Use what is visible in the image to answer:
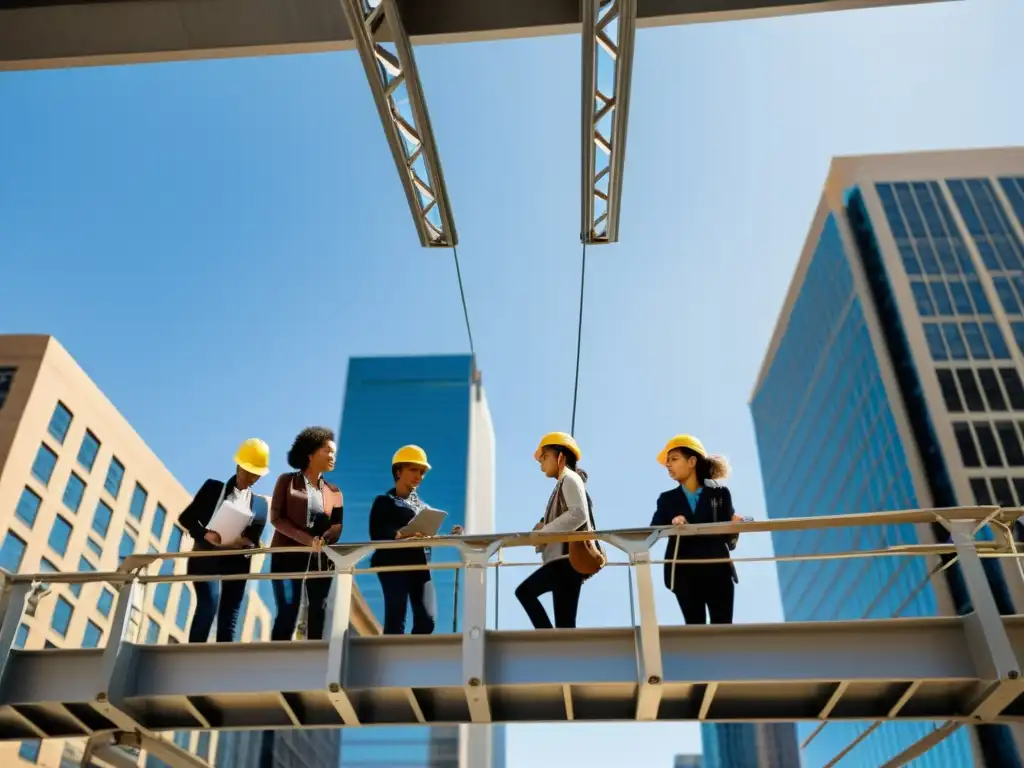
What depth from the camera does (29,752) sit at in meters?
41.8

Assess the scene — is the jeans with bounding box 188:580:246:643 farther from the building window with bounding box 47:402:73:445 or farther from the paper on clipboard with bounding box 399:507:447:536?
the building window with bounding box 47:402:73:445

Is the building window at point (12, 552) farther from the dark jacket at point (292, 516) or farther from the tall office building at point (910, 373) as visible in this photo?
the tall office building at point (910, 373)

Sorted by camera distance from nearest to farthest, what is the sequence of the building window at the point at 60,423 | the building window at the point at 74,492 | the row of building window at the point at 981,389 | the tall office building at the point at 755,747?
the building window at the point at 60,423, the building window at the point at 74,492, the row of building window at the point at 981,389, the tall office building at the point at 755,747

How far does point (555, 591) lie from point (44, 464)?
1738 inches

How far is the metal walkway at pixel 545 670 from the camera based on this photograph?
281 inches

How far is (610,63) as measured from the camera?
8625 millimetres

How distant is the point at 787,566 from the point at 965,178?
44351 mm

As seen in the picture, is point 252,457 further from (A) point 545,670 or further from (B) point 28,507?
(B) point 28,507

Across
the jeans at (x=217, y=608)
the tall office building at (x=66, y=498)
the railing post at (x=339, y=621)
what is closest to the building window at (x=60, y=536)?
the tall office building at (x=66, y=498)

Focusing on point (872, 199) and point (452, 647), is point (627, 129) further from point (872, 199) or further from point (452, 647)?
point (872, 199)

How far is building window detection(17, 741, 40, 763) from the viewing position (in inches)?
1618

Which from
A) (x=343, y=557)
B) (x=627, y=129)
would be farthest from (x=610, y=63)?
(x=343, y=557)

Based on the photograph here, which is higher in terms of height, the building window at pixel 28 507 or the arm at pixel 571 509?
the building window at pixel 28 507

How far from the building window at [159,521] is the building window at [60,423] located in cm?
1140
